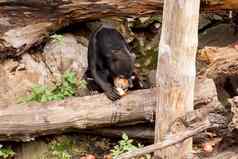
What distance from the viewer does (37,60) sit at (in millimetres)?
6895

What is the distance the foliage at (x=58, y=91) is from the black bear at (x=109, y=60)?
271mm

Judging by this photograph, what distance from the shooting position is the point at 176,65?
4.71 meters

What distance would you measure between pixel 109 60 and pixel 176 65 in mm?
1610

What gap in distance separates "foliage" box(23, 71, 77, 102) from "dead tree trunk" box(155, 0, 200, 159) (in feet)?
5.44

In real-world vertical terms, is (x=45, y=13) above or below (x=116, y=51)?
above

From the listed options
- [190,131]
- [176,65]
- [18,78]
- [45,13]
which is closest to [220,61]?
[176,65]

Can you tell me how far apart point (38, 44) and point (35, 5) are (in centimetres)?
60

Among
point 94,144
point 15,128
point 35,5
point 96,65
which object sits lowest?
point 94,144

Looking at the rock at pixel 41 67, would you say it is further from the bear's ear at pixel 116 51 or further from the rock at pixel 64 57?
the bear's ear at pixel 116 51

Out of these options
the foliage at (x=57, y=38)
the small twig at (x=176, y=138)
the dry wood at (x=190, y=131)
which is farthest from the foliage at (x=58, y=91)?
the small twig at (x=176, y=138)

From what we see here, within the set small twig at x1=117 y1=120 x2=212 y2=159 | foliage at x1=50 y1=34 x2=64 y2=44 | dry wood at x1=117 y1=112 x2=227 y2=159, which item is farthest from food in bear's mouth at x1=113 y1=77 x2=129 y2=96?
small twig at x1=117 y1=120 x2=212 y2=159

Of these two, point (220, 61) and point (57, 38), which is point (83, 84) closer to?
point (57, 38)

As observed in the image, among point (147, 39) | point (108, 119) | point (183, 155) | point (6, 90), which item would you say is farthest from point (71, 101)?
point (147, 39)

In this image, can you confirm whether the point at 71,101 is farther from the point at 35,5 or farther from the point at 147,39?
the point at 147,39
